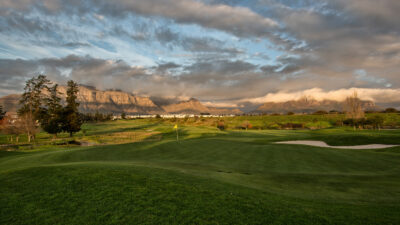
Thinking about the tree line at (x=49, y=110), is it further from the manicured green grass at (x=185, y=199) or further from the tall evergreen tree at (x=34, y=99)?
the manicured green grass at (x=185, y=199)

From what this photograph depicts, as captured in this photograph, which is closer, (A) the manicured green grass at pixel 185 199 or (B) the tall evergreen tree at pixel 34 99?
(A) the manicured green grass at pixel 185 199

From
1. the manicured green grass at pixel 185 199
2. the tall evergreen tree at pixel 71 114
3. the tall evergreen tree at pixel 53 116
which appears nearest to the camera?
the manicured green grass at pixel 185 199

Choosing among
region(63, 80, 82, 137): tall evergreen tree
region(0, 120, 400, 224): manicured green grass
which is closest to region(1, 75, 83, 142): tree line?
region(63, 80, 82, 137): tall evergreen tree

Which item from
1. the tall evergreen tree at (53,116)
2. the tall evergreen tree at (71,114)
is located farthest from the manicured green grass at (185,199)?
the tall evergreen tree at (71,114)

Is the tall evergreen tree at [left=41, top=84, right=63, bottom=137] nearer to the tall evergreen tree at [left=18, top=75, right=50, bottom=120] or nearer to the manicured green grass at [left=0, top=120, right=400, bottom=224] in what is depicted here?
the tall evergreen tree at [left=18, top=75, right=50, bottom=120]

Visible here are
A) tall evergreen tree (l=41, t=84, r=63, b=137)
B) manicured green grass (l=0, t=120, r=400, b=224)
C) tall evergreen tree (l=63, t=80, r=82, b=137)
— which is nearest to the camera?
manicured green grass (l=0, t=120, r=400, b=224)

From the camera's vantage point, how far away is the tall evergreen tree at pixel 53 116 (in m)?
64.9

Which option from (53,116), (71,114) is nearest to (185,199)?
(71,114)

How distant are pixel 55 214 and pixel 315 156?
23931 millimetres

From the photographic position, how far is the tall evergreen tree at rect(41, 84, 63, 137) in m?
64.9

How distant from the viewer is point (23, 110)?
7175 cm

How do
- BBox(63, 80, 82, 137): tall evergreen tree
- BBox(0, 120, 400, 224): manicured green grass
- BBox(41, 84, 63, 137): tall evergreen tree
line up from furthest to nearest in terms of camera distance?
1. BBox(63, 80, 82, 137): tall evergreen tree
2. BBox(41, 84, 63, 137): tall evergreen tree
3. BBox(0, 120, 400, 224): manicured green grass

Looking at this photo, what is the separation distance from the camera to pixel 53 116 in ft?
223

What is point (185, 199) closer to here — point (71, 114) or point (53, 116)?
point (71, 114)
